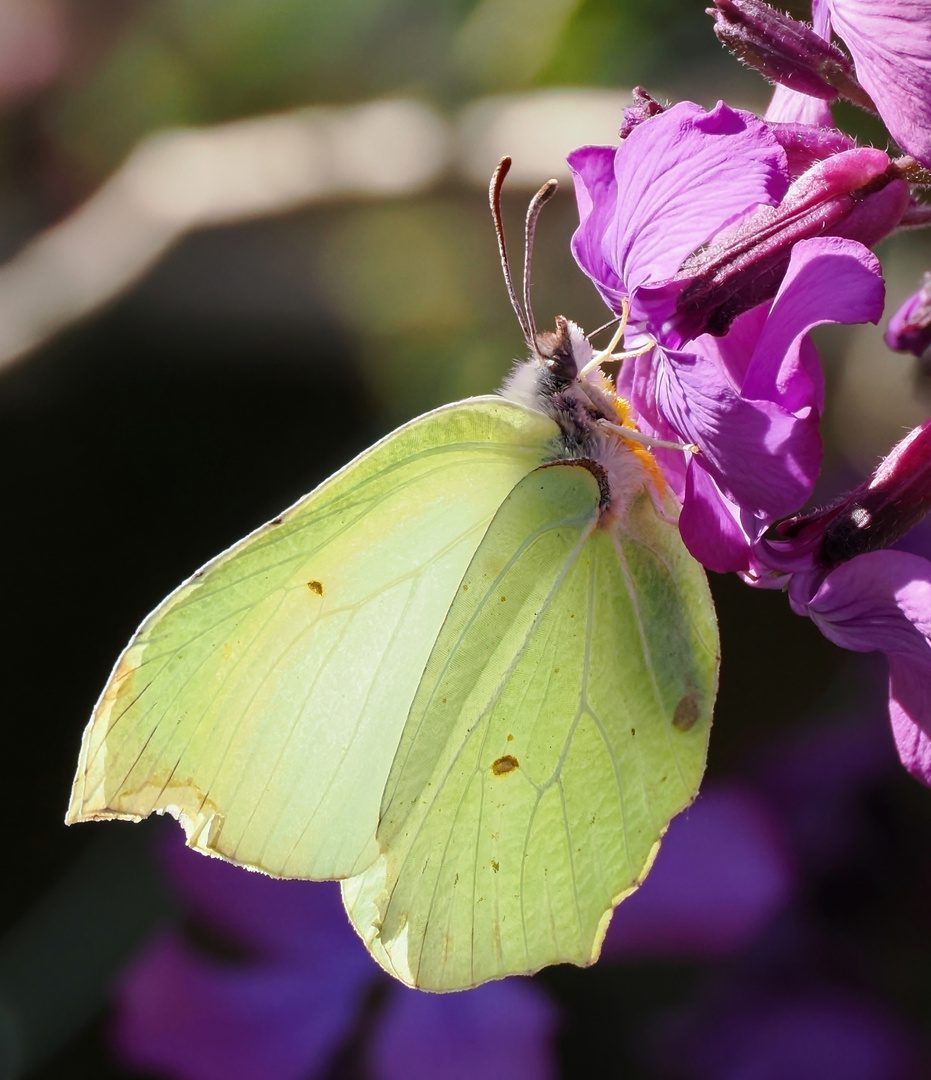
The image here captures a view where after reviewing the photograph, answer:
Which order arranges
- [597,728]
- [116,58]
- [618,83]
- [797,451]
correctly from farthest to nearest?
[116,58] < [618,83] < [597,728] < [797,451]

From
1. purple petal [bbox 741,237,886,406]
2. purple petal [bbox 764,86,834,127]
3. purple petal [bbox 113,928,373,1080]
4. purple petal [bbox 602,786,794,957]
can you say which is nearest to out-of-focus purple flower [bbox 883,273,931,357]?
purple petal [bbox 764,86,834,127]

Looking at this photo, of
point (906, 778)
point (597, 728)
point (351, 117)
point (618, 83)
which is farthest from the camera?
point (618, 83)

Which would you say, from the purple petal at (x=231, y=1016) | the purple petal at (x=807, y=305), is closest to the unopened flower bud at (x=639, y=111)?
the purple petal at (x=807, y=305)

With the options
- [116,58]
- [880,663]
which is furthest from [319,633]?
[116,58]

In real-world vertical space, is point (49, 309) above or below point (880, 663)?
above

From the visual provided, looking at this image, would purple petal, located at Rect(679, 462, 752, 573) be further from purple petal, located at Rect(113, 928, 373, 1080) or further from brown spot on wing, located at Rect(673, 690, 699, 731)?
purple petal, located at Rect(113, 928, 373, 1080)

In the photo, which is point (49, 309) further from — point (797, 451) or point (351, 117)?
point (797, 451)

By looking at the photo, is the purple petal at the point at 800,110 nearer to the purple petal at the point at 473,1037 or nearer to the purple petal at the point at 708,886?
the purple petal at the point at 708,886

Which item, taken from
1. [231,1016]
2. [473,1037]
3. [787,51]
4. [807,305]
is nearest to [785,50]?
[787,51]
